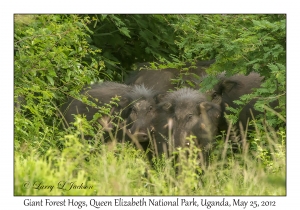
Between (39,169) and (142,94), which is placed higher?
(142,94)

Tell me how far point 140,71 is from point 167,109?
270 cm

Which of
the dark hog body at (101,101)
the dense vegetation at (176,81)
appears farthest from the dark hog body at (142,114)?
the dense vegetation at (176,81)

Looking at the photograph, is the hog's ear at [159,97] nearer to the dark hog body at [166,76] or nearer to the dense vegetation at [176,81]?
the dense vegetation at [176,81]

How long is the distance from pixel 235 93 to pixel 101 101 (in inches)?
88.5

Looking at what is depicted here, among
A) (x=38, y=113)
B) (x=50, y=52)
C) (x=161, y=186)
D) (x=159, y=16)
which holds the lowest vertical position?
(x=161, y=186)

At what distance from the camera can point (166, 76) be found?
12.8 m

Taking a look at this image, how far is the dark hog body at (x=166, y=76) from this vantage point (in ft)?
39.9

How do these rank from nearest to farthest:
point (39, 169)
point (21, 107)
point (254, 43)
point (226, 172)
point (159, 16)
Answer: point (39, 169) → point (226, 172) → point (254, 43) → point (21, 107) → point (159, 16)

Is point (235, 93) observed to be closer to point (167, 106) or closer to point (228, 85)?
point (228, 85)

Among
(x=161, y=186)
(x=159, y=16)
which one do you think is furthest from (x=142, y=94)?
(x=161, y=186)

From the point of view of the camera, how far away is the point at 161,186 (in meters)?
7.24

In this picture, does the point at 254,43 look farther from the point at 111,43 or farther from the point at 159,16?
the point at 111,43

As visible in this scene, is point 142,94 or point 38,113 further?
point 142,94

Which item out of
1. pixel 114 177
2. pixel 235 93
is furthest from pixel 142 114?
pixel 114 177
